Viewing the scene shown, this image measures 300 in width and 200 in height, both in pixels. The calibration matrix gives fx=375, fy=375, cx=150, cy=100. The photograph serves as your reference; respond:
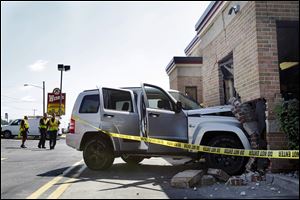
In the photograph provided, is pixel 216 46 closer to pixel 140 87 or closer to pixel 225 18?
pixel 225 18

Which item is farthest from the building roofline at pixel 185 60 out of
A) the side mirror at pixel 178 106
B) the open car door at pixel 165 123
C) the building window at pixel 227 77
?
the side mirror at pixel 178 106

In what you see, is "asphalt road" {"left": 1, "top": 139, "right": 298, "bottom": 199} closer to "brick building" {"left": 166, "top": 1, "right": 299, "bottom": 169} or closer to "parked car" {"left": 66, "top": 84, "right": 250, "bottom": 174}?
"parked car" {"left": 66, "top": 84, "right": 250, "bottom": 174}

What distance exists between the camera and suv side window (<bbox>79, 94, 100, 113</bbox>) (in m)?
9.66

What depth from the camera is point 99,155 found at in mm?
9297

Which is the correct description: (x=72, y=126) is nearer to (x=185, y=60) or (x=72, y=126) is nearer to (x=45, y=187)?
(x=45, y=187)

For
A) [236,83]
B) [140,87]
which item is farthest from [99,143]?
[236,83]

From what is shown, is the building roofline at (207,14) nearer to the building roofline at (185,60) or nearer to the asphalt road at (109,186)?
the building roofline at (185,60)

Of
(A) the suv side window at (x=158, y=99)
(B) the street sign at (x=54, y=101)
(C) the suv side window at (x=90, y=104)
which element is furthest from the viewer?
(B) the street sign at (x=54, y=101)

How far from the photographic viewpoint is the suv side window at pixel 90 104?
966 centimetres

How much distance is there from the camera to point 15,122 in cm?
3092

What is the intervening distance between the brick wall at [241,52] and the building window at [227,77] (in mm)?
124

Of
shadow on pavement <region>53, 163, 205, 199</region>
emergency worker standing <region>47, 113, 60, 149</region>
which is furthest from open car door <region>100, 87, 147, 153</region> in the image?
emergency worker standing <region>47, 113, 60, 149</region>

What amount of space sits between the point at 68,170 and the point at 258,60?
17.3ft

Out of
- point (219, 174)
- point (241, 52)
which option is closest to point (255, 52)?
point (241, 52)
